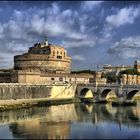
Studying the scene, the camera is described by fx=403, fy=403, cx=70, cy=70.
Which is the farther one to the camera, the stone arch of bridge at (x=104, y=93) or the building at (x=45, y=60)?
the building at (x=45, y=60)

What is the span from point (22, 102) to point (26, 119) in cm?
1077

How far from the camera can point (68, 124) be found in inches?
1136

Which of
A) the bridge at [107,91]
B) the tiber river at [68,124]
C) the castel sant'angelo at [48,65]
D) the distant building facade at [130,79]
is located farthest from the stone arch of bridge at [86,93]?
the tiber river at [68,124]

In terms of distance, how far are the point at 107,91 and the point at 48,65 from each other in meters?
13.0

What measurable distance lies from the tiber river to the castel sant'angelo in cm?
1654

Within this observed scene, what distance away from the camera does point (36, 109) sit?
3884cm

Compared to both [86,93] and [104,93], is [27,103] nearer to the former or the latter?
[104,93]

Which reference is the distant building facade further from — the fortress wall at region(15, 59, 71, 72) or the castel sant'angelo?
the fortress wall at region(15, 59, 71, 72)

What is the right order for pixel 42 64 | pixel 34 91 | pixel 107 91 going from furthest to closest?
pixel 42 64 → pixel 107 91 → pixel 34 91

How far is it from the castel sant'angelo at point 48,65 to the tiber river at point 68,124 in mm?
16540

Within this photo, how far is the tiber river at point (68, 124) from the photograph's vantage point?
2461 centimetres

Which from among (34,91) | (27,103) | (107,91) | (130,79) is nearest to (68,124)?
(27,103)

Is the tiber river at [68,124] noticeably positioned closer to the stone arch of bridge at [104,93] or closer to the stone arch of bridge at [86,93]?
the stone arch of bridge at [104,93]

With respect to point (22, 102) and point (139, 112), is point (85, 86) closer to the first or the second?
point (22, 102)
